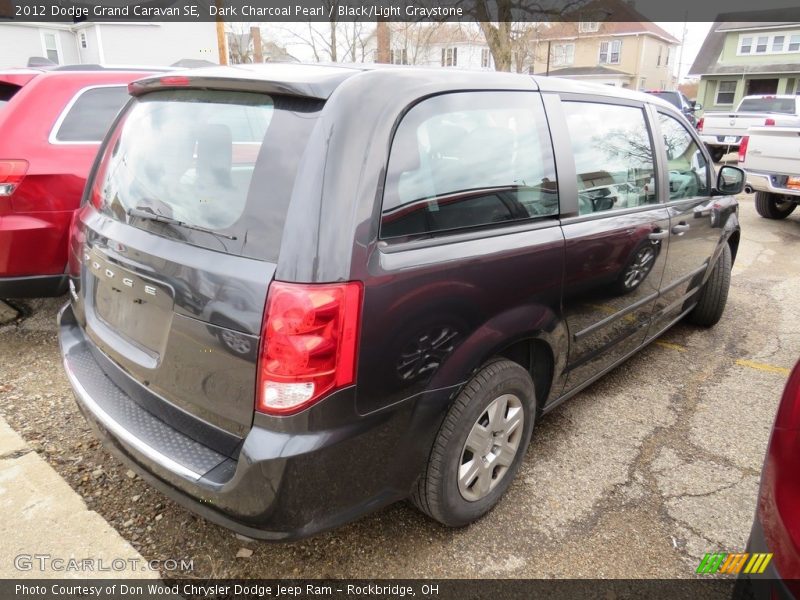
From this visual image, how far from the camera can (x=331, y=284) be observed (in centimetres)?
167

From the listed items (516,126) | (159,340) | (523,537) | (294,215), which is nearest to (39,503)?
(159,340)

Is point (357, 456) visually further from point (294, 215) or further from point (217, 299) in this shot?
point (294, 215)

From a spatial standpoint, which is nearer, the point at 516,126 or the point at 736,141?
the point at 516,126

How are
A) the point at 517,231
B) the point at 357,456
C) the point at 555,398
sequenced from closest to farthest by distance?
the point at 357,456
the point at 517,231
the point at 555,398

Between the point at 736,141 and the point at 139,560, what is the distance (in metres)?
18.6

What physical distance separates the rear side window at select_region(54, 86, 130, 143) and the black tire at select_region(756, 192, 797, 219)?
9.40 meters

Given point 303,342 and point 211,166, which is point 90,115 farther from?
point 303,342

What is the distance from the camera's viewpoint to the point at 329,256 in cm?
167

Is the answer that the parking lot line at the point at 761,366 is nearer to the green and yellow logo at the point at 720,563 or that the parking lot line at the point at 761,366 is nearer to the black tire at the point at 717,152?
the green and yellow logo at the point at 720,563

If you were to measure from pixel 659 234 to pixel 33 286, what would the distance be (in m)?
3.97

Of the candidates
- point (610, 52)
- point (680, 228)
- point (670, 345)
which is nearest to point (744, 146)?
point (670, 345)

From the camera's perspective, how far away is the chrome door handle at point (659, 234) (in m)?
3.16

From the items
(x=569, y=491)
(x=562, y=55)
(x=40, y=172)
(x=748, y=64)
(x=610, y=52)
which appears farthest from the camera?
(x=562, y=55)
